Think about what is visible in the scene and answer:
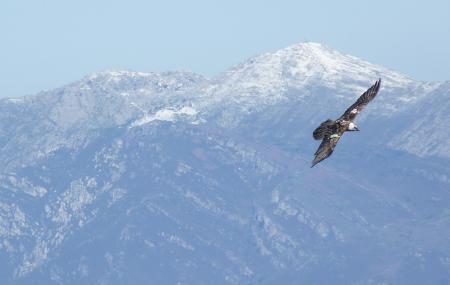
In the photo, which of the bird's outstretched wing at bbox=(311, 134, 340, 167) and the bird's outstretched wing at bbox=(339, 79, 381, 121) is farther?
the bird's outstretched wing at bbox=(339, 79, 381, 121)

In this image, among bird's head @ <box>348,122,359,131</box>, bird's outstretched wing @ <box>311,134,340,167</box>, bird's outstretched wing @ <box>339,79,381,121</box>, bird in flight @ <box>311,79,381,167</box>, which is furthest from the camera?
bird's outstretched wing @ <box>339,79,381,121</box>

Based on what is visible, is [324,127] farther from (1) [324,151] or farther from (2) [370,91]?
(2) [370,91]

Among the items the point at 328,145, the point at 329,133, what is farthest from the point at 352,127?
the point at 328,145

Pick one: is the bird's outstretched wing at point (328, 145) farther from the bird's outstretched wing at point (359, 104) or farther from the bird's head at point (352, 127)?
the bird's outstretched wing at point (359, 104)

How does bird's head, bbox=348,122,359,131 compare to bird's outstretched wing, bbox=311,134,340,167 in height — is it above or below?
above

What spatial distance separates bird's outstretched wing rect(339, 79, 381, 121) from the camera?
130 m

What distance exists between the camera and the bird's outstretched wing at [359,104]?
130 meters

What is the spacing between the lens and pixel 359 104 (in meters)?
134

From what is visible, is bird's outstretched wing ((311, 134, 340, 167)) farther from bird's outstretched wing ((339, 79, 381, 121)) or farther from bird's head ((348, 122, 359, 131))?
bird's outstretched wing ((339, 79, 381, 121))

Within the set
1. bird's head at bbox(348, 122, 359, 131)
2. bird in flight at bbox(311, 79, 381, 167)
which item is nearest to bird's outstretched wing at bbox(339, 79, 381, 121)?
bird in flight at bbox(311, 79, 381, 167)

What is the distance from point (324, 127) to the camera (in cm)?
12525

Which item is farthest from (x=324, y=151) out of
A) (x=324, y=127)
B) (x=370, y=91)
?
(x=370, y=91)

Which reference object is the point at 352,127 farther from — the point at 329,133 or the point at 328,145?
the point at 328,145

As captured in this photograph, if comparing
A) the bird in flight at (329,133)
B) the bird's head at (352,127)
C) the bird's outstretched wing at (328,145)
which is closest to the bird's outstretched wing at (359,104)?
the bird in flight at (329,133)
